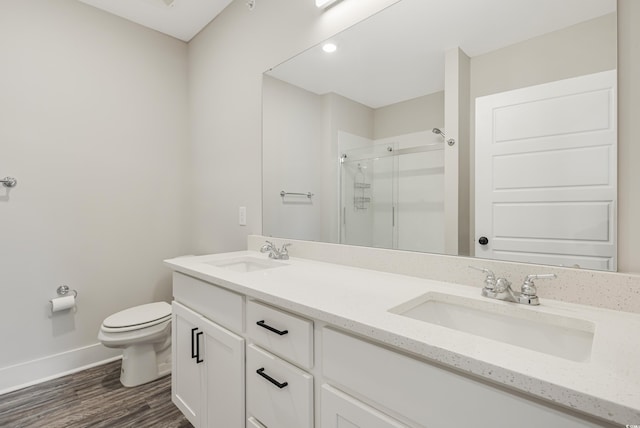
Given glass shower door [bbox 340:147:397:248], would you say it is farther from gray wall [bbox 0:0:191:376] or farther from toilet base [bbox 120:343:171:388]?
gray wall [bbox 0:0:191:376]

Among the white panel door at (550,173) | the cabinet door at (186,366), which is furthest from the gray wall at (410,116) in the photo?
the cabinet door at (186,366)

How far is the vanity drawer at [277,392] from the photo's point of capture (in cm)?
88

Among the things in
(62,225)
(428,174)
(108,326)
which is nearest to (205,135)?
(62,225)

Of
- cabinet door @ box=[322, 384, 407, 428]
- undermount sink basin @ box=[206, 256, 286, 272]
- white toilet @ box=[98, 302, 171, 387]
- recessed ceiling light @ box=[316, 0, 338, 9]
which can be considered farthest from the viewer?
white toilet @ box=[98, 302, 171, 387]

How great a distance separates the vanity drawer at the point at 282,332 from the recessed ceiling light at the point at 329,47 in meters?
1.29

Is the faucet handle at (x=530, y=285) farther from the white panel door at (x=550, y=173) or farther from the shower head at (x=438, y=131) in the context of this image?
the shower head at (x=438, y=131)

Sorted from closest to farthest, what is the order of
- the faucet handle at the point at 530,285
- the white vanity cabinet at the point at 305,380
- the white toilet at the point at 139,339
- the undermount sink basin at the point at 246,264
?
the white vanity cabinet at the point at 305,380
the faucet handle at the point at 530,285
the undermount sink basin at the point at 246,264
the white toilet at the point at 139,339

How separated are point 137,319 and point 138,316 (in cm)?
5

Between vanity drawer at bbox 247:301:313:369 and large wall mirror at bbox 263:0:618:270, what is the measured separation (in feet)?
1.98

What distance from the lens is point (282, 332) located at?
94 cm

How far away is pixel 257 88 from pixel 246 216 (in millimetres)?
853

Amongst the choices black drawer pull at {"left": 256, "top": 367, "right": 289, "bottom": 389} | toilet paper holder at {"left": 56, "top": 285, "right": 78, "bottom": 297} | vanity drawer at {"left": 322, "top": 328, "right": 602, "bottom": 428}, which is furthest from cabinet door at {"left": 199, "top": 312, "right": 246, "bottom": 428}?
toilet paper holder at {"left": 56, "top": 285, "right": 78, "bottom": 297}

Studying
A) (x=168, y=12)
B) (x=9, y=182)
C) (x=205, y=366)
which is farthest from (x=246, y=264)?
(x=168, y=12)

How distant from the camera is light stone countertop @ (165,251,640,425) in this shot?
1.53ft
